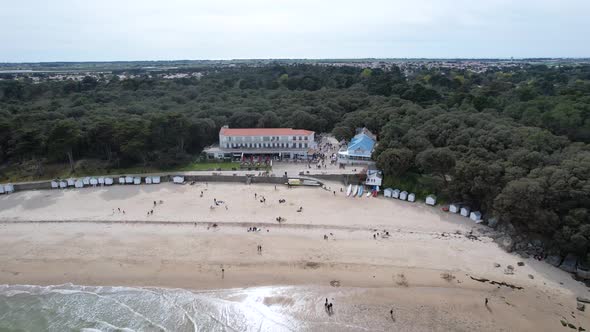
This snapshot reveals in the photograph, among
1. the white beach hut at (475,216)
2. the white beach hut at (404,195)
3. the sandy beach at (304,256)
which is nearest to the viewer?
the sandy beach at (304,256)

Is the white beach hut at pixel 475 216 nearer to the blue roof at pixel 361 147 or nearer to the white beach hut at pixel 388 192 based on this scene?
the white beach hut at pixel 388 192

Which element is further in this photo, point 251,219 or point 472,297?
point 251,219

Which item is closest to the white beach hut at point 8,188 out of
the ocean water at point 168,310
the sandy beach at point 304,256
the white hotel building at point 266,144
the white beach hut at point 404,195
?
the sandy beach at point 304,256

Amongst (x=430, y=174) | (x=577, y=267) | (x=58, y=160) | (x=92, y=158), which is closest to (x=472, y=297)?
(x=577, y=267)

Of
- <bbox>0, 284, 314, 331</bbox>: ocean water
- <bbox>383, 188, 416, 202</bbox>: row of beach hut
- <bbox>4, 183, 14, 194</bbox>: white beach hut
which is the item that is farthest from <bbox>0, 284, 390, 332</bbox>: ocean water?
<bbox>4, 183, 14, 194</bbox>: white beach hut

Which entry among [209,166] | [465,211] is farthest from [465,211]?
[209,166]

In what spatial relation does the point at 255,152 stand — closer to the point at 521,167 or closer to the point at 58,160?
the point at 58,160
